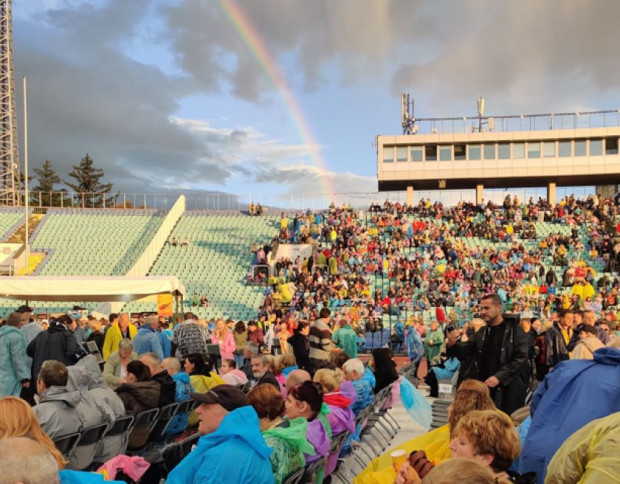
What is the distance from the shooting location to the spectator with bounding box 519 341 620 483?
4.04 meters

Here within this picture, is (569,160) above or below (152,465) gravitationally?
above

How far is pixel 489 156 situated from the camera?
4972 cm

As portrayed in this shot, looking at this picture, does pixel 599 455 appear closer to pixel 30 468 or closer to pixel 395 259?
pixel 30 468

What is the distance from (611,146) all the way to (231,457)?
50.3m

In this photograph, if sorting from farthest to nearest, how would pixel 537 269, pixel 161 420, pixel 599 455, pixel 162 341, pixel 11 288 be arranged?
pixel 537 269
pixel 11 288
pixel 162 341
pixel 161 420
pixel 599 455

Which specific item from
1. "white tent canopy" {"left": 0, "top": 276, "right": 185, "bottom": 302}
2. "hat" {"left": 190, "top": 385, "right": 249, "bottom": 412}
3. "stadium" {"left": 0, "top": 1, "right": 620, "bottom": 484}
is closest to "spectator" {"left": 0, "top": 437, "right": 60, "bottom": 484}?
"stadium" {"left": 0, "top": 1, "right": 620, "bottom": 484}

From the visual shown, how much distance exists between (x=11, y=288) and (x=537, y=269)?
73.3 feet

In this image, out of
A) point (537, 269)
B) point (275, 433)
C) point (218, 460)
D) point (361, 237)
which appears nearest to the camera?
point (218, 460)

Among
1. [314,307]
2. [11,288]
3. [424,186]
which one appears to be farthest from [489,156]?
[11,288]

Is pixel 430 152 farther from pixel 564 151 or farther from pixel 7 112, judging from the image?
pixel 7 112

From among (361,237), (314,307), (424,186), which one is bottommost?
(314,307)

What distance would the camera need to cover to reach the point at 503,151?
163 ft

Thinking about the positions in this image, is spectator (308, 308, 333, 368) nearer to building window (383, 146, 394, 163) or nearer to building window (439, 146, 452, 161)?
building window (383, 146, 394, 163)

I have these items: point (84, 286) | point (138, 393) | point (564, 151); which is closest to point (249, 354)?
point (138, 393)
